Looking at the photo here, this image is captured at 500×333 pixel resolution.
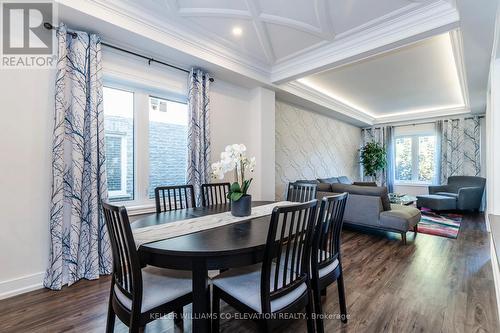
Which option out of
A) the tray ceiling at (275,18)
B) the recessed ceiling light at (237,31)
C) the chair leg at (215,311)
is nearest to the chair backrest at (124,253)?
the chair leg at (215,311)

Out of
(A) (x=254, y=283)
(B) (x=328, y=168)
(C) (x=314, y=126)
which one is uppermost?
(C) (x=314, y=126)

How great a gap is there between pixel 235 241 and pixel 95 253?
1.81 meters

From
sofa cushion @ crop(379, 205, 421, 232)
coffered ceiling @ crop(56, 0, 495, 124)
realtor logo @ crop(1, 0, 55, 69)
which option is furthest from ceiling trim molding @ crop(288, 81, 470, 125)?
realtor logo @ crop(1, 0, 55, 69)

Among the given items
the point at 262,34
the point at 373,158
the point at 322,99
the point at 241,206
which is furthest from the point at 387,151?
the point at 241,206

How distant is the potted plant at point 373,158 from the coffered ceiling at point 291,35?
298 cm

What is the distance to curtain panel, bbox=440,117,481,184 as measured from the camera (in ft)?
19.4

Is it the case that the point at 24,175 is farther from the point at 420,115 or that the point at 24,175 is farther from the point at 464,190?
the point at 420,115

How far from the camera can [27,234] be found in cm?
212

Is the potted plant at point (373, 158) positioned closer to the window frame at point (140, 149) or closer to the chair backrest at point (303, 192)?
the chair backrest at point (303, 192)

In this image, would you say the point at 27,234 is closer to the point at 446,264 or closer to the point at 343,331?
the point at 343,331

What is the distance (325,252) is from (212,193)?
1.46 m

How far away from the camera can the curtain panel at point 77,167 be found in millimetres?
2160

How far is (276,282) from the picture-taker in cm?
126

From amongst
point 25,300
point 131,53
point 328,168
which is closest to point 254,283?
point 25,300
